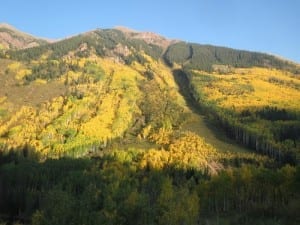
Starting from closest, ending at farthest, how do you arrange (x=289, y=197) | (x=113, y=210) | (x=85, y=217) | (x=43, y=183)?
1. (x=85, y=217)
2. (x=113, y=210)
3. (x=289, y=197)
4. (x=43, y=183)

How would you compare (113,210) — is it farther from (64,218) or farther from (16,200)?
(16,200)

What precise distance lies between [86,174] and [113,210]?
115054 mm

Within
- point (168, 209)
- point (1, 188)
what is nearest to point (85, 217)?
point (168, 209)

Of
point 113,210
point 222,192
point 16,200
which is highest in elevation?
point 113,210

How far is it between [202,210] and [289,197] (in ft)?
96.2

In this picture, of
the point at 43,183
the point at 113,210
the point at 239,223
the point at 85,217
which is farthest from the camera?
the point at 43,183

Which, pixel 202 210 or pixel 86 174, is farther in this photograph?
pixel 86 174

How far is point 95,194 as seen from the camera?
7912 centimetres

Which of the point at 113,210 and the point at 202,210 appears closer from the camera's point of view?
the point at 113,210

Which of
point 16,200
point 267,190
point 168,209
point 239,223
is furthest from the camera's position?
point 16,200

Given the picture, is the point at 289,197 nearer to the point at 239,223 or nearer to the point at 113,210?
the point at 239,223

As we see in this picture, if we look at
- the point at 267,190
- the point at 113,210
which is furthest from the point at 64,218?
the point at 267,190

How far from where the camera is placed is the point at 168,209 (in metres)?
96.2

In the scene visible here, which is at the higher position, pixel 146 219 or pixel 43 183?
pixel 146 219
